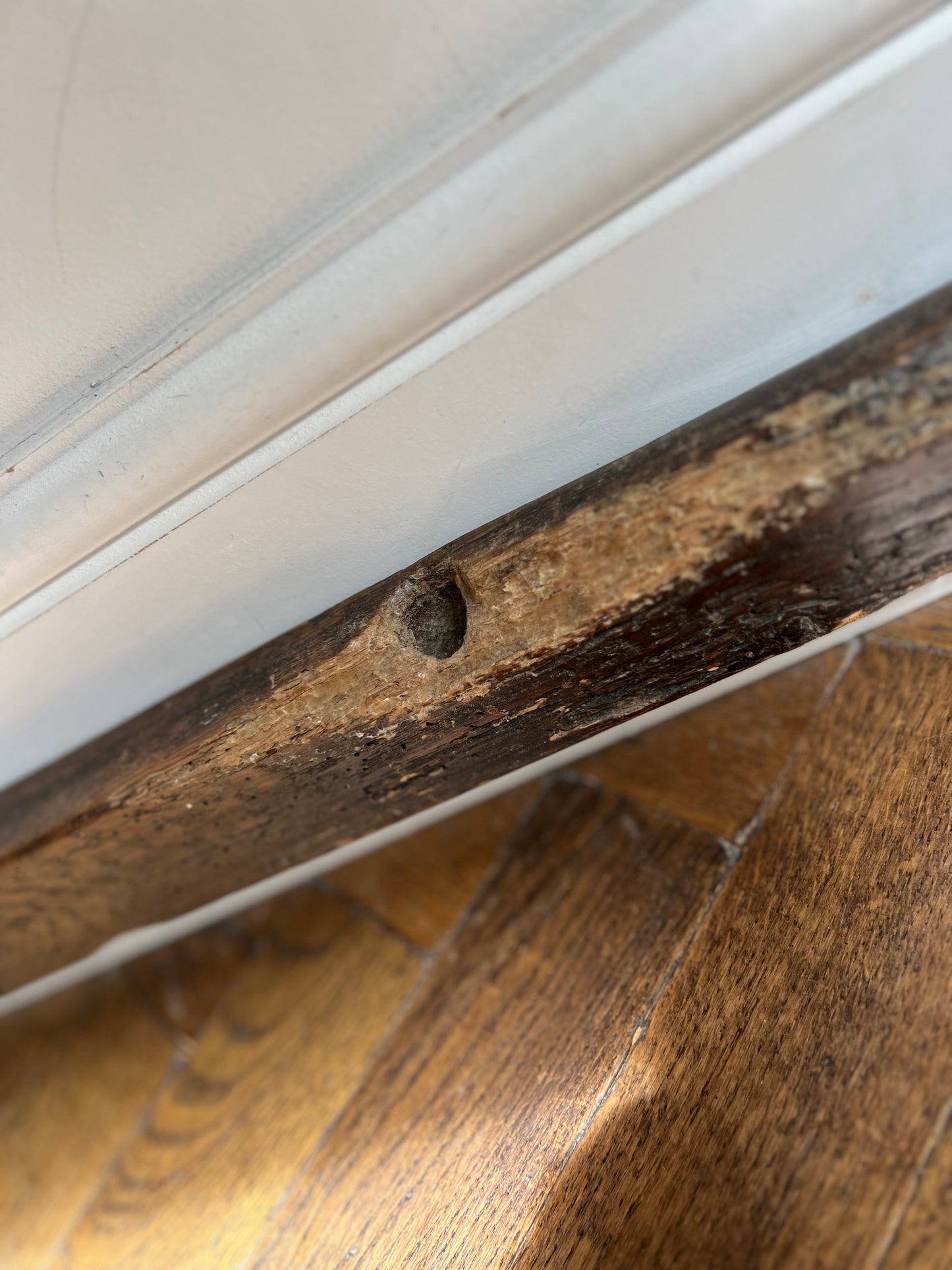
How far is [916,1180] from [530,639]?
42 cm

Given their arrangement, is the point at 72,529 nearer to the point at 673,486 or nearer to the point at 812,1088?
the point at 673,486

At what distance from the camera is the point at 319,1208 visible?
79cm

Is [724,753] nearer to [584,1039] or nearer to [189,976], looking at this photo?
[584,1039]

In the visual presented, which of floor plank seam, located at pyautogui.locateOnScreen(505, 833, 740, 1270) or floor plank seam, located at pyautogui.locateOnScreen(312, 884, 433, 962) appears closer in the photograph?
floor plank seam, located at pyautogui.locateOnScreen(505, 833, 740, 1270)

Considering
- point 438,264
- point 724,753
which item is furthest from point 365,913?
point 438,264

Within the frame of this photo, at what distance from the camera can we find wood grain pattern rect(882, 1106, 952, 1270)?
498 mm

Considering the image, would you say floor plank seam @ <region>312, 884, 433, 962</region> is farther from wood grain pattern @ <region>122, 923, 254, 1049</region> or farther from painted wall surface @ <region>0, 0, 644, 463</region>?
painted wall surface @ <region>0, 0, 644, 463</region>

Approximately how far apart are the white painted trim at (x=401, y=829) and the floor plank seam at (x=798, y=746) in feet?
0.05

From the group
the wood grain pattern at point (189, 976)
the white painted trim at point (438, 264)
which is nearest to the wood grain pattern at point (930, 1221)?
the white painted trim at point (438, 264)

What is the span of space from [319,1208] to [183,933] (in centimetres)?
44

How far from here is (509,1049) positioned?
772mm

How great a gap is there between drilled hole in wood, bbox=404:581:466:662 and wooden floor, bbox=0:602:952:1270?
34 cm

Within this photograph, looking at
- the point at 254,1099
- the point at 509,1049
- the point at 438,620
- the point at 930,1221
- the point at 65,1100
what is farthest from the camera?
the point at 65,1100

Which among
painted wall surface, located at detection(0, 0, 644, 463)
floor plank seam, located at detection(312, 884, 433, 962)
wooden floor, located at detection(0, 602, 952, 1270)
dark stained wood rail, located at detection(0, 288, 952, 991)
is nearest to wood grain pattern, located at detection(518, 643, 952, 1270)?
wooden floor, located at detection(0, 602, 952, 1270)
